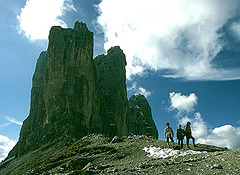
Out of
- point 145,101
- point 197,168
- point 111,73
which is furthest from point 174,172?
point 145,101

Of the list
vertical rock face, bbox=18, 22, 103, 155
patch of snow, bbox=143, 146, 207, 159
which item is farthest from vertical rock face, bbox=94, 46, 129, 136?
patch of snow, bbox=143, 146, 207, 159

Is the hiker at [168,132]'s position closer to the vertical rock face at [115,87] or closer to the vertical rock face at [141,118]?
the vertical rock face at [115,87]

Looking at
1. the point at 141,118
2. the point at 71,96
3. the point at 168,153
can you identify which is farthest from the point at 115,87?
the point at 168,153

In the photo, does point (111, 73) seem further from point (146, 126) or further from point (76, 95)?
point (146, 126)

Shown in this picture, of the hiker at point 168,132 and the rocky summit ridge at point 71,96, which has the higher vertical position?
the rocky summit ridge at point 71,96

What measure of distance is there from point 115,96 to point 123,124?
1409cm

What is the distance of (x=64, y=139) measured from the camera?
56562mm

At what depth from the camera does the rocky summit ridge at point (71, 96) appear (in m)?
65.9

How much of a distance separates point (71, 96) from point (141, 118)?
8088 centimetres

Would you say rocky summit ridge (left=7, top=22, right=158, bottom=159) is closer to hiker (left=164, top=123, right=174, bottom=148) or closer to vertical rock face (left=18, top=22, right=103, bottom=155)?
vertical rock face (left=18, top=22, right=103, bottom=155)

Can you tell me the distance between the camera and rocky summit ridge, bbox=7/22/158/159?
65938 mm

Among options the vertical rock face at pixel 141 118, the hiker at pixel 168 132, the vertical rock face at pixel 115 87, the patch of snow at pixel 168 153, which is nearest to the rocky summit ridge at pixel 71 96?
the vertical rock face at pixel 115 87

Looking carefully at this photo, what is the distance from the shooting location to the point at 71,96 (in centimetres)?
6875

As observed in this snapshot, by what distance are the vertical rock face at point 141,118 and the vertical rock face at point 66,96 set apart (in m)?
59.3
